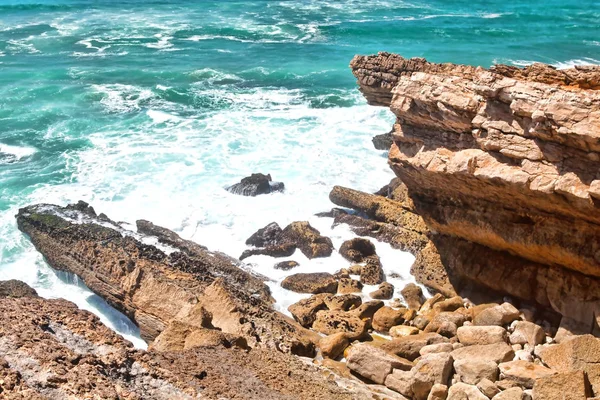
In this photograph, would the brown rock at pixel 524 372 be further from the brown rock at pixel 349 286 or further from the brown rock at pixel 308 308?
the brown rock at pixel 349 286

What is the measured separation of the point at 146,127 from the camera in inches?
1431

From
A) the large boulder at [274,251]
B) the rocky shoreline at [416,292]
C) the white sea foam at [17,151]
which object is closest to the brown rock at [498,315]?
the rocky shoreline at [416,292]

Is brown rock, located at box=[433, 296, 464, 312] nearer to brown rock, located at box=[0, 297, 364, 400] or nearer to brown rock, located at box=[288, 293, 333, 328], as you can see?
brown rock, located at box=[288, 293, 333, 328]

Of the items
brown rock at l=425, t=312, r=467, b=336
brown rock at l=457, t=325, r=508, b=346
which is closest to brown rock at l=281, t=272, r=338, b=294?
brown rock at l=425, t=312, r=467, b=336

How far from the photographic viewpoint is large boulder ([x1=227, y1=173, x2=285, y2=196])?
2789 centimetres

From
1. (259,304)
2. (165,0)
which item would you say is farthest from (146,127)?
(165,0)

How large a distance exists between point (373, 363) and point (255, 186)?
15643 millimetres

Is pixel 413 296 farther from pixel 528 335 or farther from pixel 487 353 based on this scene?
pixel 487 353

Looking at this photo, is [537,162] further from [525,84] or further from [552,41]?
[552,41]

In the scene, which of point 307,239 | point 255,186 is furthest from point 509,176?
point 255,186

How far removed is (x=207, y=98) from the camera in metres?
40.9

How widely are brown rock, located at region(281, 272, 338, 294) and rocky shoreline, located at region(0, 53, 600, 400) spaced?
6 centimetres

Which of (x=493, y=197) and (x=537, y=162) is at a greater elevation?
(x=537, y=162)

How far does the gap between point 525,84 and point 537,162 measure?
66.8 inches
